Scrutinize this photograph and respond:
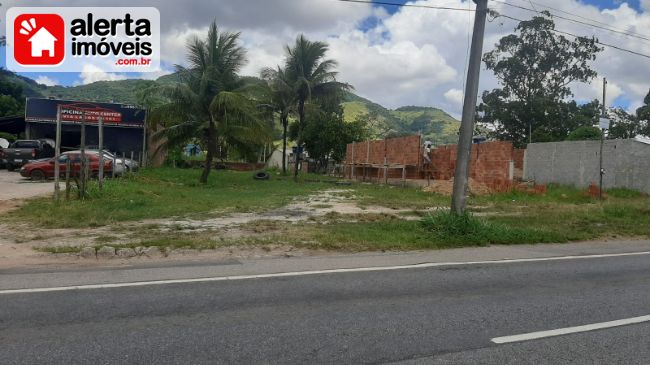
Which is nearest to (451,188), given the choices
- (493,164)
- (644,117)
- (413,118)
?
(493,164)

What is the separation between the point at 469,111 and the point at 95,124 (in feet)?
93.0

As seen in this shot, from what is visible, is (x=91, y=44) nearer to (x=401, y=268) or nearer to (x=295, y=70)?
(x=401, y=268)

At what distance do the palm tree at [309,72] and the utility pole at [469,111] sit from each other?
65.6 feet

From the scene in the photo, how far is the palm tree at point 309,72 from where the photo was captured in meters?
31.4

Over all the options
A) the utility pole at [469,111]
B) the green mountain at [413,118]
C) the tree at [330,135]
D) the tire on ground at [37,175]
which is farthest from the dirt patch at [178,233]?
the green mountain at [413,118]

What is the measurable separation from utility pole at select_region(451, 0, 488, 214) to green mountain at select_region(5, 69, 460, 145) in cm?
4565

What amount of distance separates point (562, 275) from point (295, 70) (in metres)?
26.0

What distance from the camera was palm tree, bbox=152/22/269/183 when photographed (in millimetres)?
24859

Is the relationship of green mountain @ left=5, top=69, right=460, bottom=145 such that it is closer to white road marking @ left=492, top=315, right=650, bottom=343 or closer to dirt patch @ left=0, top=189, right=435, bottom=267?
dirt patch @ left=0, top=189, right=435, bottom=267

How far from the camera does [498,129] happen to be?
48.8 metres

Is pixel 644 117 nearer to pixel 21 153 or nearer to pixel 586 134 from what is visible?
pixel 586 134

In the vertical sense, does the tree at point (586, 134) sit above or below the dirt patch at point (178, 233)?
above

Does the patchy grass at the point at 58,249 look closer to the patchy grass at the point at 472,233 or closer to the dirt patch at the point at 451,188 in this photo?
the patchy grass at the point at 472,233

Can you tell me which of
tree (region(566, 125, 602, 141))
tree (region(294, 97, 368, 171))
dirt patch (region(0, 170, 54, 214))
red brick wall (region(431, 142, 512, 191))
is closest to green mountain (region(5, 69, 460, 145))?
tree (region(294, 97, 368, 171))
